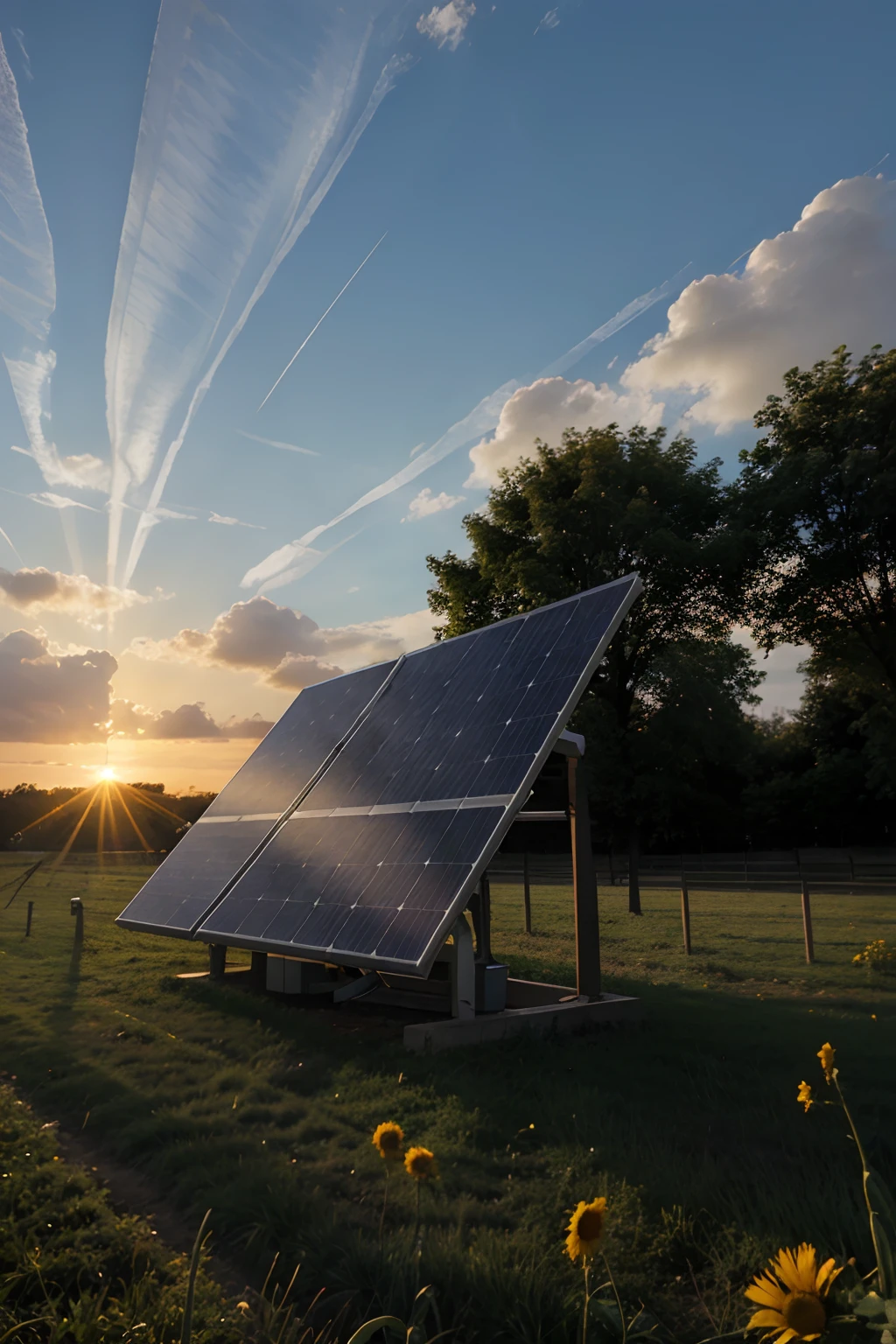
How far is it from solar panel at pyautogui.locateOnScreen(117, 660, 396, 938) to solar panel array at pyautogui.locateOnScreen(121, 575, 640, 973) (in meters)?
0.07

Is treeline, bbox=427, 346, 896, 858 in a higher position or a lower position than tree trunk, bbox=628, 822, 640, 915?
higher

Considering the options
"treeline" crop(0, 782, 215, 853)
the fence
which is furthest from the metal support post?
"treeline" crop(0, 782, 215, 853)

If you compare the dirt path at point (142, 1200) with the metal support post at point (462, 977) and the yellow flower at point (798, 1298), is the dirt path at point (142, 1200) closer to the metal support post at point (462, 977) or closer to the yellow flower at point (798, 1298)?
the yellow flower at point (798, 1298)

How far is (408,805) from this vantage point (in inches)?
420

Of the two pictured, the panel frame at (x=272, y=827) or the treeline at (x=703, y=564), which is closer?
the panel frame at (x=272, y=827)

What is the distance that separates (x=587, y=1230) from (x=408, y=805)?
7.86 metres

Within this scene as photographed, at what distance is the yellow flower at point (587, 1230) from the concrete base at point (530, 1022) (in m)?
6.38

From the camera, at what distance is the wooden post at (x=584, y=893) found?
1040cm

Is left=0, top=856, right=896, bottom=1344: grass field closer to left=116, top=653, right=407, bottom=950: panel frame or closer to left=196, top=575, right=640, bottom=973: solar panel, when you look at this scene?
left=116, top=653, right=407, bottom=950: panel frame

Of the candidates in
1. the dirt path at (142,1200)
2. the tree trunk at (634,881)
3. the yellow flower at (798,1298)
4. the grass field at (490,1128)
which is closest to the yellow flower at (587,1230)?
the yellow flower at (798,1298)

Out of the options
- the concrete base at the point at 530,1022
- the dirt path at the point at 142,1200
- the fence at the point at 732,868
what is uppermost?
the concrete base at the point at 530,1022

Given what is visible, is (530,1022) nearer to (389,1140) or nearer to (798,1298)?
(389,1140)

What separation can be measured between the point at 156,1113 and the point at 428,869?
3.28 metres

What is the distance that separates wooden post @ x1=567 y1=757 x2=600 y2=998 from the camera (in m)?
10.4
